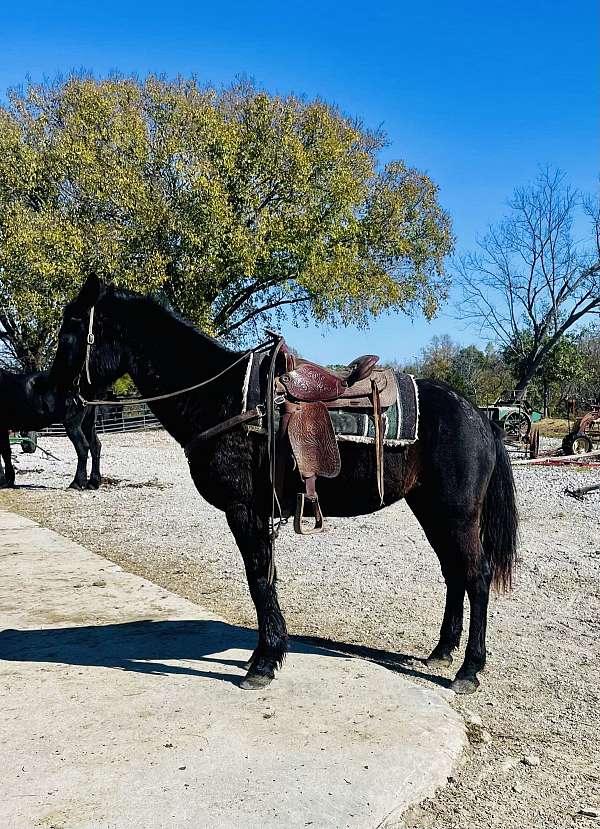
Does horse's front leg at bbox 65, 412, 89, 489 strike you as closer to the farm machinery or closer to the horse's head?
the horse's head

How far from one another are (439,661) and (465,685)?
38 centimetres

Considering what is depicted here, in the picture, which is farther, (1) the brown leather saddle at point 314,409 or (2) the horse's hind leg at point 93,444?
(2) the horse's hind leg at point 93,444

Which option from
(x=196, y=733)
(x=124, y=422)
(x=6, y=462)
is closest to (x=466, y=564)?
(x=196, y=733)

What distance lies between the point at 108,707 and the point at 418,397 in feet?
7.95

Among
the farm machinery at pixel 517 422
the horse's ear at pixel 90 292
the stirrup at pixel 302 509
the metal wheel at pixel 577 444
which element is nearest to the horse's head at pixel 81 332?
the horse's ear at pixel 90 292

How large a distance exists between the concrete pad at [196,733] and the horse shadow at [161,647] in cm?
1

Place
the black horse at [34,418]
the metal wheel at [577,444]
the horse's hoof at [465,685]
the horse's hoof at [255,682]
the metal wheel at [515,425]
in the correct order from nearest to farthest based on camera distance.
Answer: the horse's hoof at [255,682] → the horse's hoof at [465,685] → the black horse at [34,418] → the metal wheel at [577,444] → the metal wheel at [515,425]

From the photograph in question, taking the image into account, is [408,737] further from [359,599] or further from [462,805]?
[359,599]

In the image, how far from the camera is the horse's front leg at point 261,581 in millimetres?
3850

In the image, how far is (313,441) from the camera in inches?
151

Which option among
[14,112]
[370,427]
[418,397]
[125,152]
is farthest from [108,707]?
[14,112]

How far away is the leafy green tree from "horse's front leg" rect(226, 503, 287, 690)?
1797 centimetres

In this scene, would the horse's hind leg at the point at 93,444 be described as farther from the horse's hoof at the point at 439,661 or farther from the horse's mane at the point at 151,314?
the horse's hoof at the point at 439,661

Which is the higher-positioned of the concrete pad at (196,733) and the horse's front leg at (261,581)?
the horse's front leg at (261,581)
